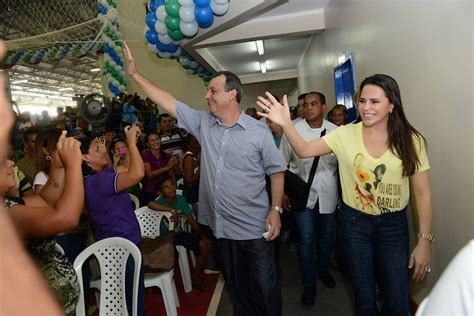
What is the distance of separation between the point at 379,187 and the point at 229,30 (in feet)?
11.9

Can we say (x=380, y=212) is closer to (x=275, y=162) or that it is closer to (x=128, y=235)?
(x=275, y=162)

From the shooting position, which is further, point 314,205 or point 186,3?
point 186,3

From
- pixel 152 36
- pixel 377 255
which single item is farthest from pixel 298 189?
pixel 152 36

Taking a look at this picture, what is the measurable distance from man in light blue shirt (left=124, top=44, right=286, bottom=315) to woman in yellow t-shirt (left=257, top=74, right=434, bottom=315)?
271 millimetres

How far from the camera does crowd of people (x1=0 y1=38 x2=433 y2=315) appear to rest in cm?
142

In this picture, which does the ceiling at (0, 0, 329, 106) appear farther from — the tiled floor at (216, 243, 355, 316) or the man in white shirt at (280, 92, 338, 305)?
the tiled floor at (216, 243, 355, 316)

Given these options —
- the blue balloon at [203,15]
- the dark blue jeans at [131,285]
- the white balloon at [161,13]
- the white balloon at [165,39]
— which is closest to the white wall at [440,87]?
the blue balloon at [203,15]

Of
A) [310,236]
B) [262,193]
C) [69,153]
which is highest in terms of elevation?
[69,153]

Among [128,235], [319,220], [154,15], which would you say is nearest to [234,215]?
[128,235]

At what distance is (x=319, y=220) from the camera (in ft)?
9.53

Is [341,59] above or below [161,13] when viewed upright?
below

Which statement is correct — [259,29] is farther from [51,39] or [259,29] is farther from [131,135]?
[51,39]

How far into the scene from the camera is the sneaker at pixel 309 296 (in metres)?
2.75

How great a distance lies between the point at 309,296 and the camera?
9.07 ft
